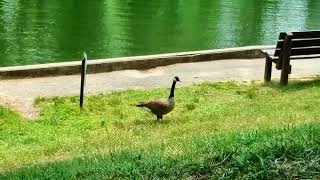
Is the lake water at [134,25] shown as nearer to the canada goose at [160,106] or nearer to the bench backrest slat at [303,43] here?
the bench backrest slat at [303,43]

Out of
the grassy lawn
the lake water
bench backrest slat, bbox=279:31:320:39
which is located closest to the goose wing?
the grassy lawn

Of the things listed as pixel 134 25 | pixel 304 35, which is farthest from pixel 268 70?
pixel 134 25

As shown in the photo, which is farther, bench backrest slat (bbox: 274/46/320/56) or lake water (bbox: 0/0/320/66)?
lake water (bbox: 0/0/320/66)

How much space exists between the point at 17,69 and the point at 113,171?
26.6 feet

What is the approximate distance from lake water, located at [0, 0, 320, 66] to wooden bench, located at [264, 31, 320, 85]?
27.8 feet

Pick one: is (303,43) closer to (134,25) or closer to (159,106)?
(159,106)

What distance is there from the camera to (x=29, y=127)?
10141mm

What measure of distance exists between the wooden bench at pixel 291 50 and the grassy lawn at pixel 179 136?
1.26 feet

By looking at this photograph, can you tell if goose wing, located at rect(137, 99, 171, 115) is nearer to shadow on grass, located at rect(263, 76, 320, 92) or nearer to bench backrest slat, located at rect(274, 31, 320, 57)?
shadow on grass, located at rect(263, 76, 320, 92)

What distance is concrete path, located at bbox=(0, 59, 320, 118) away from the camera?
12.2m

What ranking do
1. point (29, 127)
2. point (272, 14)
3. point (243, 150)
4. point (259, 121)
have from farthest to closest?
point (272, 14), point (29, 127), point (259, 121), point (243, 150)

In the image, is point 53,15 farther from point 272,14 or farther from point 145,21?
point 272,14

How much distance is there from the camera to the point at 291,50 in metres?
13.3

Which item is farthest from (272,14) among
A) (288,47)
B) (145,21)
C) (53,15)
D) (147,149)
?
(147,149)
